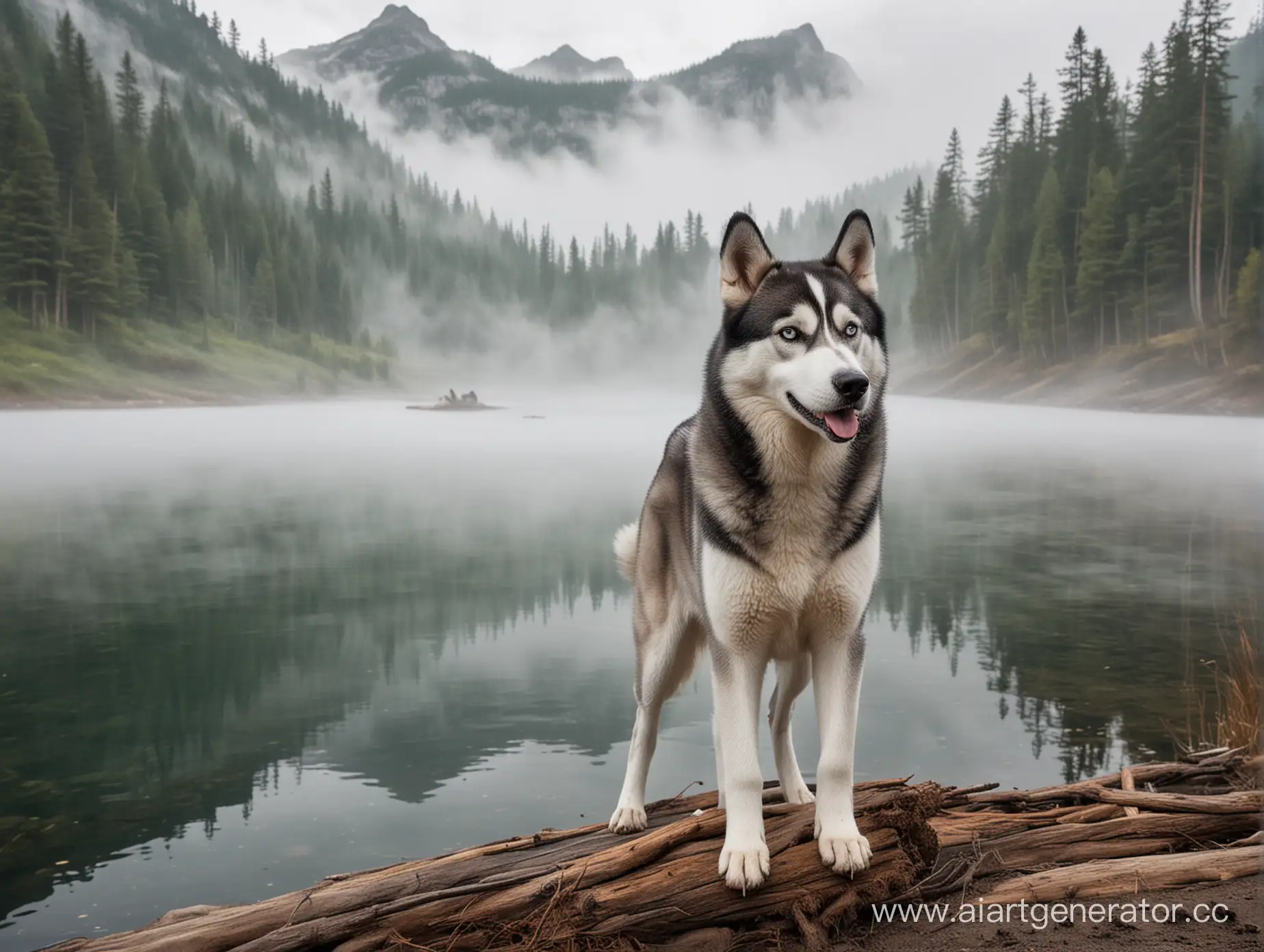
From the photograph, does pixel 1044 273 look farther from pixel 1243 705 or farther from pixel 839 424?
pixel 839 424

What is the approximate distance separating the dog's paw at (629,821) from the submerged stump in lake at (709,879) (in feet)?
0.22

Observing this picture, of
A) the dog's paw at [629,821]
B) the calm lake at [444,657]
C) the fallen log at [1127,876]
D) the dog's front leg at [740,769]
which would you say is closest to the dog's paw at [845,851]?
the dog's front leg at [740,769]

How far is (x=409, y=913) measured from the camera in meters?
3.85

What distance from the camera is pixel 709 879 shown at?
374cm

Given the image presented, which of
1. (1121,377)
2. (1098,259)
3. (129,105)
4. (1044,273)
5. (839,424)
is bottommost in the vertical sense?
(839,424)

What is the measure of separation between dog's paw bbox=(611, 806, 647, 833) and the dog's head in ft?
5.99

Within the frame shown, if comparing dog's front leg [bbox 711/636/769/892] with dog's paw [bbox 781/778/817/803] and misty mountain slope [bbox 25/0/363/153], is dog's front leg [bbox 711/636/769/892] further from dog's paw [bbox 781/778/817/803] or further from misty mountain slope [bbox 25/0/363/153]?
misty mountain slope [bbox 25/0/363/153]

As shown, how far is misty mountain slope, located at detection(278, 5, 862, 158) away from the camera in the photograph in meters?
63.4

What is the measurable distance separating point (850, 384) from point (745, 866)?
1827mm

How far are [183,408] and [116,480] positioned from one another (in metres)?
16.5

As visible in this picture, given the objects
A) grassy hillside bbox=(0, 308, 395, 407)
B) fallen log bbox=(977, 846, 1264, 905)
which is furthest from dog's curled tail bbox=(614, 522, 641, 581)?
grassy hillside bbox=(0, 308, 395, 407)

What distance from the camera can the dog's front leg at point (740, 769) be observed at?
11.9 ft

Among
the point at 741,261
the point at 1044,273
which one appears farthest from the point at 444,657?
the point at 1044,273

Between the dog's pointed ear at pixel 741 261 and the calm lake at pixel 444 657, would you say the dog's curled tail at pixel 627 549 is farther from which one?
→ the calm lake at pixel 444 657
